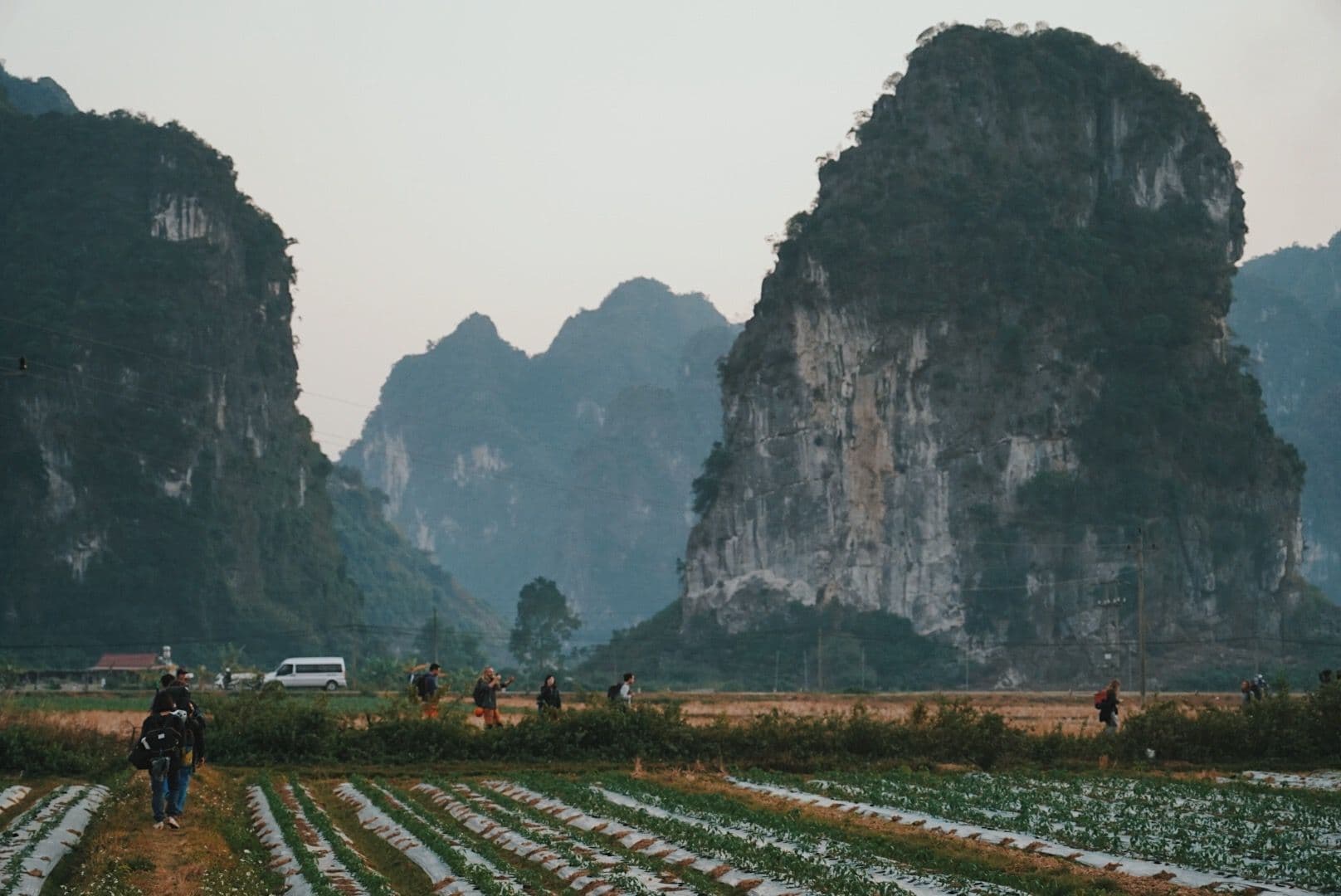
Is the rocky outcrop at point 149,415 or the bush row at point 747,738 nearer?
the bush row at point 747,738

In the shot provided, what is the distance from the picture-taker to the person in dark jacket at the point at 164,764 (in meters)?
24.2

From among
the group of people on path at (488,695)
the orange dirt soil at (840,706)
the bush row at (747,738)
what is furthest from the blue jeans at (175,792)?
the orange dirt soil at (840,706)

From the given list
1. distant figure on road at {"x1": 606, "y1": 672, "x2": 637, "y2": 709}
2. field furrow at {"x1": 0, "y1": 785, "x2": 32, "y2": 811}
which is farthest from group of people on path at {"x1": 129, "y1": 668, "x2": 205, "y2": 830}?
distant figure on road at {"x1": 606, "y1": 672, "x2": 637, "y2": 709}

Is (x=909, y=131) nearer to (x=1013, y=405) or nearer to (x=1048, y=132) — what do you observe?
(x=1048, y=132)

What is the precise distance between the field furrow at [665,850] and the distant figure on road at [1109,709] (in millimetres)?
15428

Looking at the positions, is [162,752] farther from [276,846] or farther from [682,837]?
[682,837]

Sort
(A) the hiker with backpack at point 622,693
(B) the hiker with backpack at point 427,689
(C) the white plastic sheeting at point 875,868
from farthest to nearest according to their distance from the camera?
(B) the hiker with backpack at point 427,689
(A) the hiker with backpack at point 622,693
(C) the white plastic sheeting at point 875,868

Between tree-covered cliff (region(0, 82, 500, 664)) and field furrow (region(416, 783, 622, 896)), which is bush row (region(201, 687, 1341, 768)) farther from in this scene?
tree-covered cliff (region(0, 82, 500, 664))

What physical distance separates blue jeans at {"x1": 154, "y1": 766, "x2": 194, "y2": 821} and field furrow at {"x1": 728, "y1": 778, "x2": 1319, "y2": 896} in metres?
9.00

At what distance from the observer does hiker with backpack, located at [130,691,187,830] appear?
79.2ft

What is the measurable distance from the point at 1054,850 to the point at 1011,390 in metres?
122

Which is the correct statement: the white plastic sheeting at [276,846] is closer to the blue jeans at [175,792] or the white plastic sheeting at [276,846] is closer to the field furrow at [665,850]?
the blue jeans at [175,792]

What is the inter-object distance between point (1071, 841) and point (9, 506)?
13407 cm

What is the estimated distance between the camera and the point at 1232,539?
13725cm
